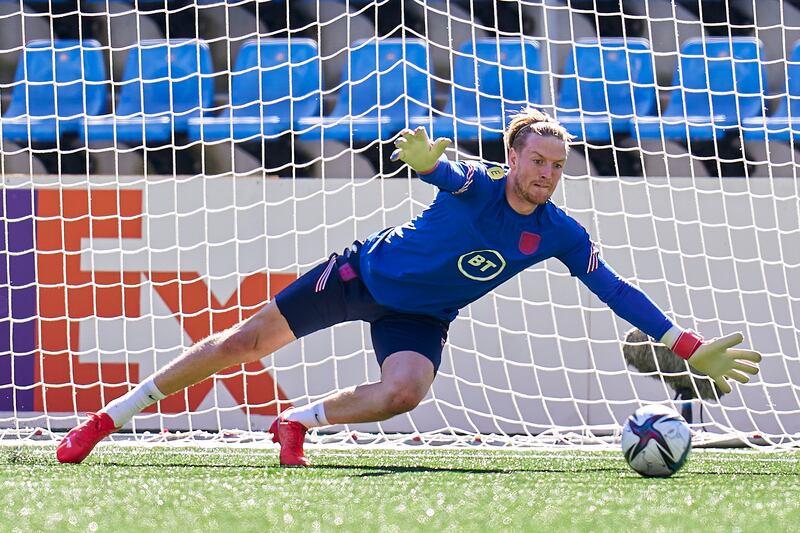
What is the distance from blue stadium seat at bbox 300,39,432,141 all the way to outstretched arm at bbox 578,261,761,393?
3.55 meters

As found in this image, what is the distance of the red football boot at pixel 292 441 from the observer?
4414mm

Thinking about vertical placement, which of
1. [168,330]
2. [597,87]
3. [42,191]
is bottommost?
[168,330]

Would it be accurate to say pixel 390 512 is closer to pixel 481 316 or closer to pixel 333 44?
pixel 481 316

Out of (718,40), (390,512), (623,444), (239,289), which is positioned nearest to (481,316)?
(239,289)

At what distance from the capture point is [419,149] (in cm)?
386

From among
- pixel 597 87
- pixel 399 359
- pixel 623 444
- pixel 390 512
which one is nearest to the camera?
pixel 390 512

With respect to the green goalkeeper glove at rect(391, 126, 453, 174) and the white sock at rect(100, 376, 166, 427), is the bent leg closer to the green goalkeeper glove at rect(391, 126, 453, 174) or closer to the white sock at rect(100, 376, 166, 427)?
the white sock at rect(100, 376, 166, 427)

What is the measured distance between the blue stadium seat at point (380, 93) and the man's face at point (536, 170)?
11.3 ft

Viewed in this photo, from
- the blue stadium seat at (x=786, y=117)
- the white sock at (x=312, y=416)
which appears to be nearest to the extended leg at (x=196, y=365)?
the white sock at (x=312, y=416)

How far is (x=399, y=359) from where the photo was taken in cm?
429

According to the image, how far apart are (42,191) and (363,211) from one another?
5.98ft

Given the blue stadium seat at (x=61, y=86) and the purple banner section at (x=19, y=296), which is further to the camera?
the blue stadium seat at (x=61, y=86)

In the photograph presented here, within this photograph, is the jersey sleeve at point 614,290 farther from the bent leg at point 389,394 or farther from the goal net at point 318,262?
the goal net at point 318,262

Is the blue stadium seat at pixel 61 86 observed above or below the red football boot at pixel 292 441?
below
